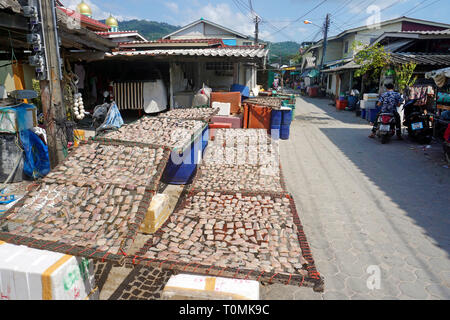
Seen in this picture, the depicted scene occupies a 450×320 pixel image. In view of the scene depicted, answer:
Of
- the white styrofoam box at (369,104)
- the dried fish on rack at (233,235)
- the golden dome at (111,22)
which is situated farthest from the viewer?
the golden dome at (111,22)

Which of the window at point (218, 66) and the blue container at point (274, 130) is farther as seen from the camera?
the window at point (218, 66)

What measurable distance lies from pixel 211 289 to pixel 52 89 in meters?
4.27

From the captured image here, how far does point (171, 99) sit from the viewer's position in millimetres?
10945

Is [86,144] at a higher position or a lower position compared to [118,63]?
lower

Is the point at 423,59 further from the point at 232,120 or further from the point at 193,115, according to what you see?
the point at 193,115

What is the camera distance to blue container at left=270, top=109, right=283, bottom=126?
10049 millimetres

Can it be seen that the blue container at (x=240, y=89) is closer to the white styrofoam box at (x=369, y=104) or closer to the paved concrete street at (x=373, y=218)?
the paved concrete street at (x=373, y=218)

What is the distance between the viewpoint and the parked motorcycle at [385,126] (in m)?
9.73

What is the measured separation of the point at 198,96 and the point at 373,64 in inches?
325

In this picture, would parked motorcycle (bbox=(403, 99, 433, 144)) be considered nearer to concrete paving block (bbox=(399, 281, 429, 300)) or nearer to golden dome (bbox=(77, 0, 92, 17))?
concrete paving block (bbox=(399, 281, 429, 300))

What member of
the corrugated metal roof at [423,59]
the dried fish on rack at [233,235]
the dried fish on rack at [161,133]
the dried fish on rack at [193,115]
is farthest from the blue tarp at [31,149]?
the corrugated metal roof at [423,59]

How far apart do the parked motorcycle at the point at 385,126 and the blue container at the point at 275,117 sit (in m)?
3.34
